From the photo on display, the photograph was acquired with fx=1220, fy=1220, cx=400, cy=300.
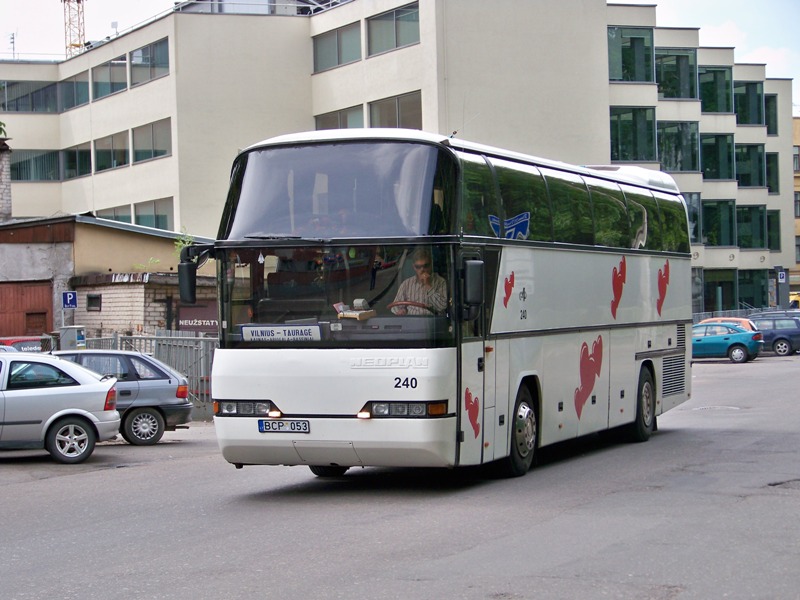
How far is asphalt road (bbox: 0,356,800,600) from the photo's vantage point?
7664mm

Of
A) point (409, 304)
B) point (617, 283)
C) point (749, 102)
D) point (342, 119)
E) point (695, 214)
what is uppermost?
point (749, 102)

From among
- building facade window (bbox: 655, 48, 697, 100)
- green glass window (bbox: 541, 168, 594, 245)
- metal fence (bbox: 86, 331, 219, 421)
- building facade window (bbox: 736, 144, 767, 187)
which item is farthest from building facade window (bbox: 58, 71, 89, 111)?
green glass window (bbox: 541, 168, 594, 245)

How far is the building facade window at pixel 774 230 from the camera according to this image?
72500 millimetres

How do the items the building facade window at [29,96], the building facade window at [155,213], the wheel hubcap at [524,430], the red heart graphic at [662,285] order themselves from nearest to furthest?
the wheel hubcap at [524,430]
the red heart graphic at [662,285]
the building facade window at [155,213]
the building facade window at [29,96]

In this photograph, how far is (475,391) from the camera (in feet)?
39.6

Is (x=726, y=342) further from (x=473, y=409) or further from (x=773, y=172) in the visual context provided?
(x=473, y=409)

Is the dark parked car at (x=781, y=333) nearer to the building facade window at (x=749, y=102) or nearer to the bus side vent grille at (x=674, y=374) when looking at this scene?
the building facade window at (x=749, y=102)

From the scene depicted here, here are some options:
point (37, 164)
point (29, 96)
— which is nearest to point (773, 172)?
point (37, 164)

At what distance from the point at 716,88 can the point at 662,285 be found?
4933 centimetres

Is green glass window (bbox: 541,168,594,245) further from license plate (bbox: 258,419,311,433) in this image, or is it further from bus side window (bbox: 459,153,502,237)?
license plate (bbox: 258,419,311,433)

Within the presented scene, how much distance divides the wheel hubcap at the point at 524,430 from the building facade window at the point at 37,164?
51413mm

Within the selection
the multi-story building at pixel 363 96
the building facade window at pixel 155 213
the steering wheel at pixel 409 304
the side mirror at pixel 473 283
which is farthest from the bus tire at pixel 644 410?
the building facade window at pixel 155 213

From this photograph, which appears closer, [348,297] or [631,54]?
[348,297]

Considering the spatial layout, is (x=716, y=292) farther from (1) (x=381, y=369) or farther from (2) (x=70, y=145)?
(1) (x=381, y=369)
